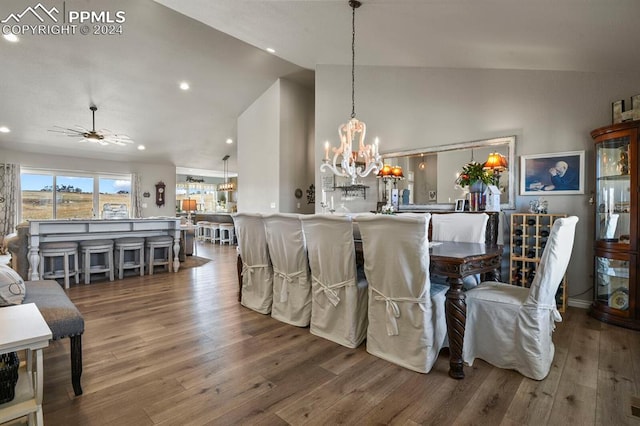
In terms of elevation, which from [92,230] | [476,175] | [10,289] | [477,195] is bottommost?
[10,289]

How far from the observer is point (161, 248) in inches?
225

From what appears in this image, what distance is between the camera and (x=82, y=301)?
12.2 feet

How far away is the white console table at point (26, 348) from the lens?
129cm

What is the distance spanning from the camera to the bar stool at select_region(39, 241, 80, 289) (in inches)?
172

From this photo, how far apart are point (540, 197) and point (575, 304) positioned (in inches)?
49.7

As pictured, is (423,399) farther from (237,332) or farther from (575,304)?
(575,304)

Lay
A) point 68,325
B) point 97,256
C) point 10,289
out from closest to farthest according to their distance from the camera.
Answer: point 68,325 < point 10,289 < point 97,256

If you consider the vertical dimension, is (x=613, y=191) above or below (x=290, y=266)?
above

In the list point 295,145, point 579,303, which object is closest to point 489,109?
point 579,303

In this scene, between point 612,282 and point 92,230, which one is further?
point 92,230

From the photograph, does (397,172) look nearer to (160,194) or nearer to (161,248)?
(161,248)

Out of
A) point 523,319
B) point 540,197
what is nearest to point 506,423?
point 523,319

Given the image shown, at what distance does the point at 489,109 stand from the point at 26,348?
477cm

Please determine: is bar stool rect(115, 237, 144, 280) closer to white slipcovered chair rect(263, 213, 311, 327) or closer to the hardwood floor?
the hardwood floor
